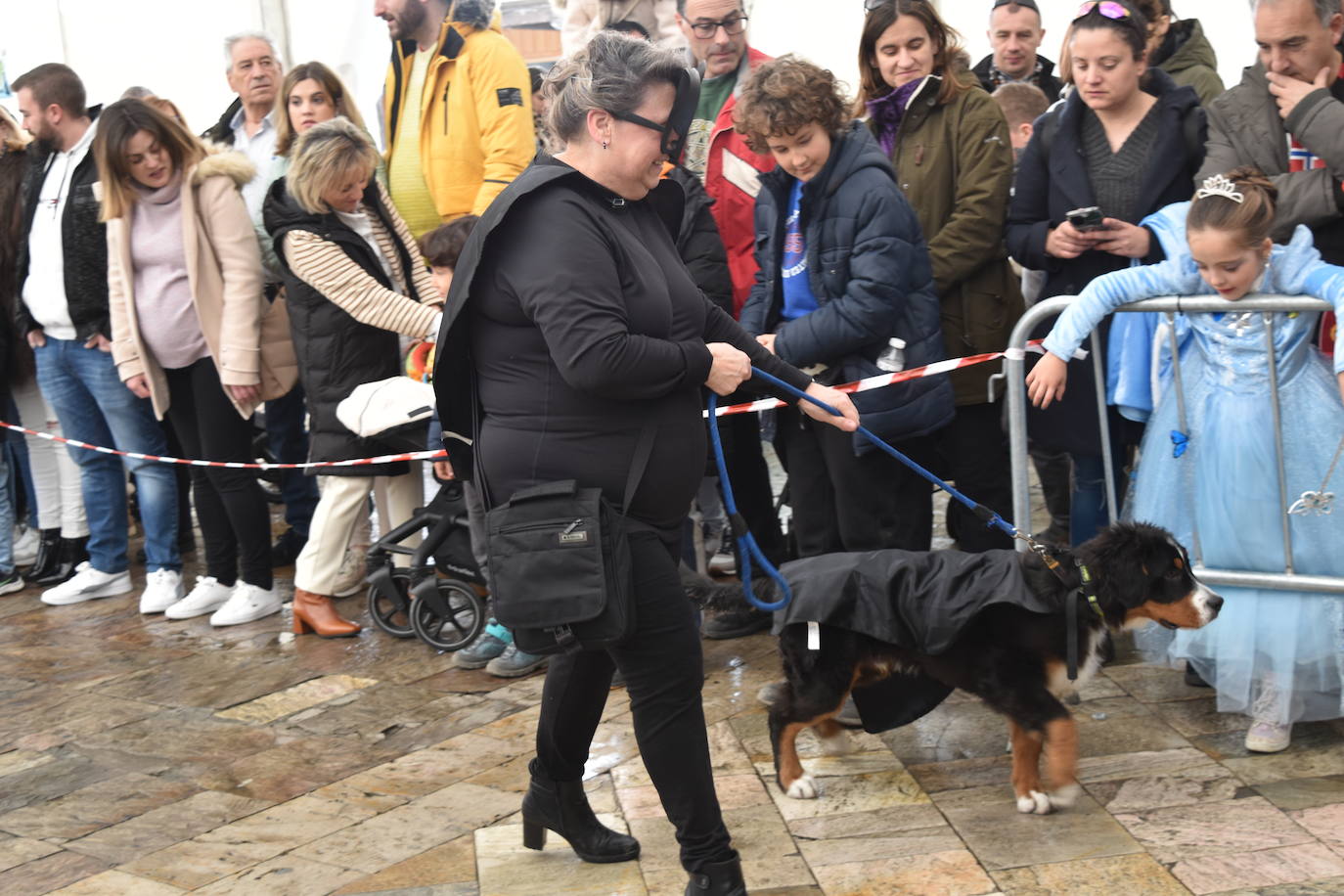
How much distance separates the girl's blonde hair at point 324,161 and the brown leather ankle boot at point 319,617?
155cm

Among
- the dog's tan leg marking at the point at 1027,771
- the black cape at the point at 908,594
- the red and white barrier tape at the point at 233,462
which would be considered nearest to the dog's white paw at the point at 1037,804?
the dog's tan leg marking at the point at 1027,771

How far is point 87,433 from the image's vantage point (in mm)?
6602

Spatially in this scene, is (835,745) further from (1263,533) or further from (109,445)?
(109,445)

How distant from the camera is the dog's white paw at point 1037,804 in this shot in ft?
12.1

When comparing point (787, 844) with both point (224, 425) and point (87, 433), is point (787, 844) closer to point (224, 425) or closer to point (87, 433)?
point (224, 425)

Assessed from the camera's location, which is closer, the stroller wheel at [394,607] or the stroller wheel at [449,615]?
the stroller wheel at [449,615]

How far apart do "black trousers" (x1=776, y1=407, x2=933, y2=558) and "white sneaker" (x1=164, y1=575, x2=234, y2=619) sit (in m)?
2.75

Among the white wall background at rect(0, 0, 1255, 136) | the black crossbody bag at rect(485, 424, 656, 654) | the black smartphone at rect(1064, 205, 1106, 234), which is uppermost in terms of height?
the white wall background at rect(0, 0, 1255, 136)

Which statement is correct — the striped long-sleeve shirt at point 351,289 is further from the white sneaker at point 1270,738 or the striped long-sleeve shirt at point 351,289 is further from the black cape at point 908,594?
the white sneaker at point 1270,738

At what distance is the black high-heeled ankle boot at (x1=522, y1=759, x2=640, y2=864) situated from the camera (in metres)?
3.59

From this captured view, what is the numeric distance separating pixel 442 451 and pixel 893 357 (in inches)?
71.4

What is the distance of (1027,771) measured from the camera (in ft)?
12.2

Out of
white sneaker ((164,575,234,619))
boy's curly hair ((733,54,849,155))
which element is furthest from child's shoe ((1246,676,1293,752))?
white sneaker ((164,575,234,619))

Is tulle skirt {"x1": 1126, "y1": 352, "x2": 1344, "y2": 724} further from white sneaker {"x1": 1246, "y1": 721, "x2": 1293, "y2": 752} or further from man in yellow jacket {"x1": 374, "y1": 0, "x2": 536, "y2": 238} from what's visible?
A: man in yellow jacket {"x1": 374, "y1": 0, "x2": 536, "y2": 238}
